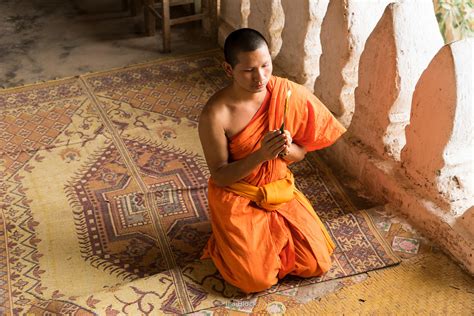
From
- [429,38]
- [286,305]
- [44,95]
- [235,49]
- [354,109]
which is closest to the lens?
[235,49]

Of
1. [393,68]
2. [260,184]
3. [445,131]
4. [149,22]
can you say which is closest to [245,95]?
[260,184]

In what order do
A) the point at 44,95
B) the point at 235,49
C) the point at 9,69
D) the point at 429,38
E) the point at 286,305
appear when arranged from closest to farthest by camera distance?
the point at 235,49
the point at 286,305
the point at 429,38
the point at 44,95
the point at 9,69

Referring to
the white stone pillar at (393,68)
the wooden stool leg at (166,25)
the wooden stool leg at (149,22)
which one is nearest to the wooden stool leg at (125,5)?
the wooden stool leg at (149,22)

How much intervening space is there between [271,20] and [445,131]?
5.75 feet

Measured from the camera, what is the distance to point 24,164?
157 inches

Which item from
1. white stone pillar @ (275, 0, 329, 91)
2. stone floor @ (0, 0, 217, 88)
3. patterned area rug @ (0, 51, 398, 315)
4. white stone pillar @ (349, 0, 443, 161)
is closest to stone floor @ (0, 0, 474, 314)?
stone floor @ (0, 0, 217, 88)

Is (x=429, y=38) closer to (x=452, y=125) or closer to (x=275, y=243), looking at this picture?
(x=452, y=125)

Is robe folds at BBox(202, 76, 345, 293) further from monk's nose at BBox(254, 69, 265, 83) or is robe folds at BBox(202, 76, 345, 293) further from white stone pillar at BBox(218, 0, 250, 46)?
white stone pillar at BBox(218, 0, 250, 46)

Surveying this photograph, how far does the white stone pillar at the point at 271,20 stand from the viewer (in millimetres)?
4328

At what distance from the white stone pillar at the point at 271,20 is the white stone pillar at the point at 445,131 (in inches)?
57.8

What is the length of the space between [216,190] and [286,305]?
592 millimetres

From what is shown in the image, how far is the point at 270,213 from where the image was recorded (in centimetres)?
309

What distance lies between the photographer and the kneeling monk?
2.89 metres

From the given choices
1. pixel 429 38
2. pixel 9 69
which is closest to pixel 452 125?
pixel 429 38
